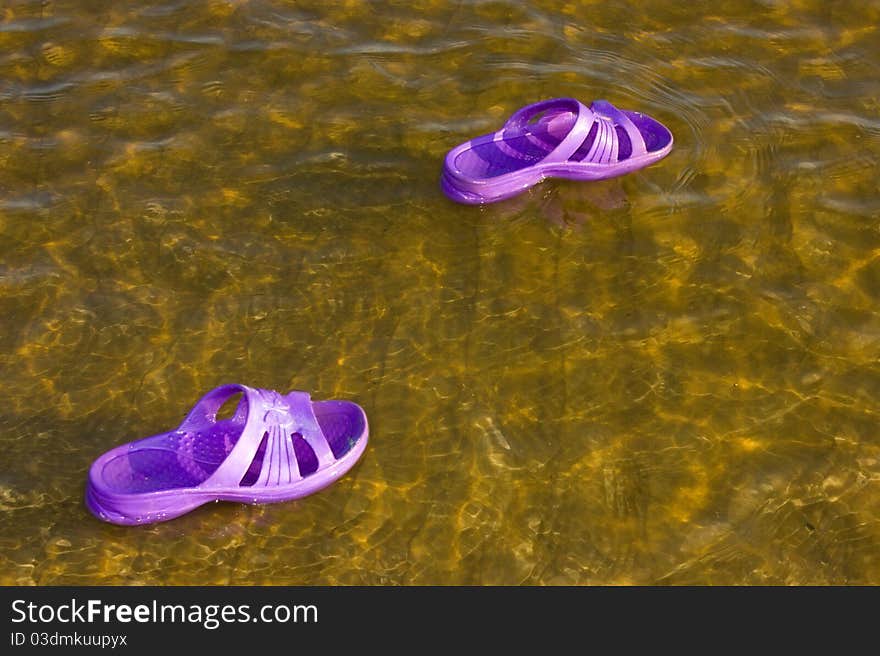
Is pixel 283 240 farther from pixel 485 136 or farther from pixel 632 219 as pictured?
pixel 632 219

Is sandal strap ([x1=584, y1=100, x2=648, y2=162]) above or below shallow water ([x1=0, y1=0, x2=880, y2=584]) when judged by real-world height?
above

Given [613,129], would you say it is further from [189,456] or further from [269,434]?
[189,456]

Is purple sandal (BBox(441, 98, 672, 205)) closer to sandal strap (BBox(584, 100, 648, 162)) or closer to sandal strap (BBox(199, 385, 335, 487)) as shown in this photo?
sandal strap (BBox(584, 100, 648, 162))

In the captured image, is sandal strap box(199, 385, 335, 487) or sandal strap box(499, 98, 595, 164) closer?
sandal strap box(199, 385, 335, 487)

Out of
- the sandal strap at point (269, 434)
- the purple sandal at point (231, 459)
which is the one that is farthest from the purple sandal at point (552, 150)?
the sandal strap at point (269, 434)

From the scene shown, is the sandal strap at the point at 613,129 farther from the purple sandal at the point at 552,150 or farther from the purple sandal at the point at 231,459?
the purple sandal at the point at 231,459

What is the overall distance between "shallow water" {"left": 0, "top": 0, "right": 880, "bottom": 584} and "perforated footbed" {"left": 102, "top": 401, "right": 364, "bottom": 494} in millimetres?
194

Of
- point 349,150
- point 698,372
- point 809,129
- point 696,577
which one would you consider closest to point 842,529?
point 696,577

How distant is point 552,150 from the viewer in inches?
281

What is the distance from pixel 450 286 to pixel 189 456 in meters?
1.96

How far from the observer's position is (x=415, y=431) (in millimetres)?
5824

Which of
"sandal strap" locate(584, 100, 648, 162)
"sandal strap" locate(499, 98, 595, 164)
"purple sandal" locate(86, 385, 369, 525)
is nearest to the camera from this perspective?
"purple sandal" locate(86, 385, 369, 525)

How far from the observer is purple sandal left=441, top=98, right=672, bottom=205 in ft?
23.1

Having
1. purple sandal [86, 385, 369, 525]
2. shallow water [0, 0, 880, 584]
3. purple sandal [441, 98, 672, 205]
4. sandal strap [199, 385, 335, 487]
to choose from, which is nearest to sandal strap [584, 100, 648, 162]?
purple sandal [441, 98, 672, 205]
